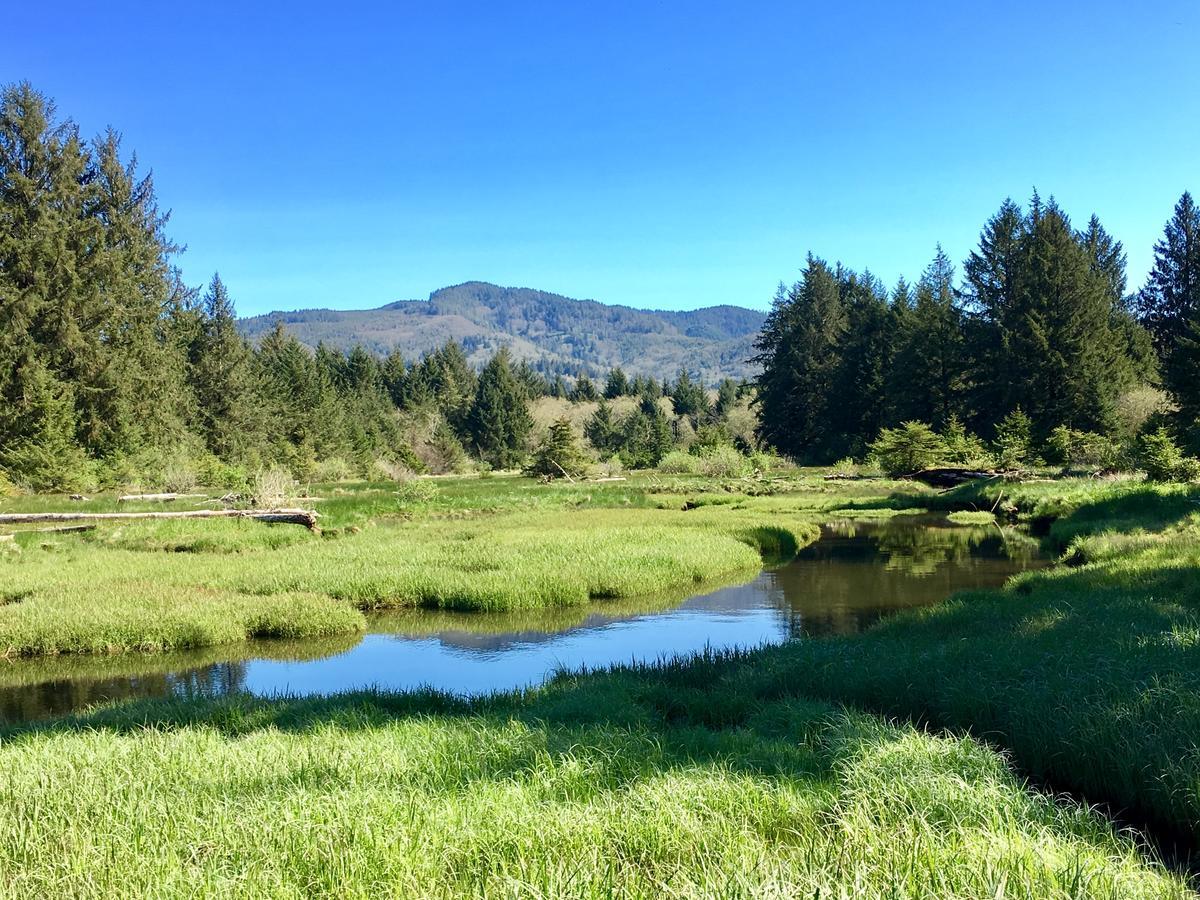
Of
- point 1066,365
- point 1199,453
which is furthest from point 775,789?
point 1066,365

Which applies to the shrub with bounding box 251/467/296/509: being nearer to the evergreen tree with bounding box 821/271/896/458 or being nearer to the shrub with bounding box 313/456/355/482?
the shrub with bounding box 313/456/355/482

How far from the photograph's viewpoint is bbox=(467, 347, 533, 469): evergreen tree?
3519 inches

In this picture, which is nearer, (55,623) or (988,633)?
(988,633)

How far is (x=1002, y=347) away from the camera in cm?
5712

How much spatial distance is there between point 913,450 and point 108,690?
159 feet

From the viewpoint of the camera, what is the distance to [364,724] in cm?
841

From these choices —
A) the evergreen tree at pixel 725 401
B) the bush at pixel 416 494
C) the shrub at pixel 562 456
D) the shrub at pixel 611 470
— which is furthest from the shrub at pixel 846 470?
the evergreen tree at pixel 725 401

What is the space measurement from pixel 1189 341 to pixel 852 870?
140ft

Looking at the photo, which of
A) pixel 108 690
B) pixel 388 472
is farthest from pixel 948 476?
pixel 108 690

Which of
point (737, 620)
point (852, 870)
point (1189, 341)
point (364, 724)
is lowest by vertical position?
point (737, 620)

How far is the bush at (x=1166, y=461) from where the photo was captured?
104 ft

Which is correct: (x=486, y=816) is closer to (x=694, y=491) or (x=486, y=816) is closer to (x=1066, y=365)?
(x=694, y=491)

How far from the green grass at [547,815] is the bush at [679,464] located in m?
52.1

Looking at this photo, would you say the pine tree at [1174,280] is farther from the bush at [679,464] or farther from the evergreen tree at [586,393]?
the evergreen tree at [586,393]
